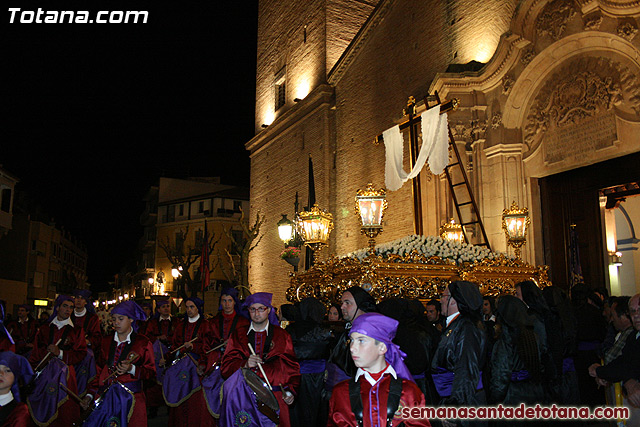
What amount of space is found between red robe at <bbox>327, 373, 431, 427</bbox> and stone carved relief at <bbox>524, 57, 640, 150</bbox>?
893 centimetres

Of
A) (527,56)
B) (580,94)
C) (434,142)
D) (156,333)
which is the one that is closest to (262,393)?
(156,333)

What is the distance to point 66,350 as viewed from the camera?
738 cm

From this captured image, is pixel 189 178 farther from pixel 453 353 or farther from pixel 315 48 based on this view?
pixel 453 353

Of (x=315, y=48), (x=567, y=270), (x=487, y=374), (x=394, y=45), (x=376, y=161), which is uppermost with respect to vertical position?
(x=315, y=48)

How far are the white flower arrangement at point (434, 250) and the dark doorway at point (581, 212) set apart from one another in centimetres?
359

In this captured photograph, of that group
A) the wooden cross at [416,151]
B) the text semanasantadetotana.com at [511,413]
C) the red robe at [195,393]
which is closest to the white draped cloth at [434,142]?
the wooden cross at [416,151]

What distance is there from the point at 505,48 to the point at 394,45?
7181mm

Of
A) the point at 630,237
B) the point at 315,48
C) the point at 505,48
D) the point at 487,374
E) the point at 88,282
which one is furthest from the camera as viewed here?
the point at 88,282

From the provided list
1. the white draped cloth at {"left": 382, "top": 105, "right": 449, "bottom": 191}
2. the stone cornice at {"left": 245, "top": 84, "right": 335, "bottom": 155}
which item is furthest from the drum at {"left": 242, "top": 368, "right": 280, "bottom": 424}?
the stone cornice at {"left": 245, "top": 84, "right": 335, "bottom": 155}

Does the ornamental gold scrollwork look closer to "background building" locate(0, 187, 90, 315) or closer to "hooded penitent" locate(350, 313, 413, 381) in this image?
"hooded penitent" locate(350, 313, 413, 381)

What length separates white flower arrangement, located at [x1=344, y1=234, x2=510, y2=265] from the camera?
326 inches

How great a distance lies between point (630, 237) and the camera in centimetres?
1625

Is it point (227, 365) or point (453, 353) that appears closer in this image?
point (453, 353)

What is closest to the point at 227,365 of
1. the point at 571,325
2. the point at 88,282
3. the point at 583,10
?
the point at 571,325
